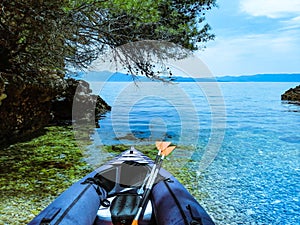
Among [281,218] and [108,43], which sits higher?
[108,43]

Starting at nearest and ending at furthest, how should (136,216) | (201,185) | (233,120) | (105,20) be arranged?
1. (136,216)
2. (201,185)
3. (105,20)
4. (233,120)

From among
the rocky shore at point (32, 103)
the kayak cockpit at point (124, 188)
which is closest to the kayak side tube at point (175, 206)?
the kayak cockpit at point (124, 188)

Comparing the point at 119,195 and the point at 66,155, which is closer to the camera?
the point at 119,195

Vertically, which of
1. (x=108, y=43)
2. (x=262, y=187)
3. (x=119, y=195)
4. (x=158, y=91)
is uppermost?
(x=108, y=43)

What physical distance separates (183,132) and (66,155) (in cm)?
349

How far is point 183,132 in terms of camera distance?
756 cm

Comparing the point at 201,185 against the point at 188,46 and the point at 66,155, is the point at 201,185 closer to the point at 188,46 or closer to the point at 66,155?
the point at 66,155

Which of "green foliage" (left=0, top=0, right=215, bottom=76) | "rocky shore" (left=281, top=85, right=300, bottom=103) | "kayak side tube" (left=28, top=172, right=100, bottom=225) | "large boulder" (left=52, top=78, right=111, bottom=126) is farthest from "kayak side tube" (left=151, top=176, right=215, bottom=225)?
"rocky shore" (left=281, top=85, right=300, bottom=103)

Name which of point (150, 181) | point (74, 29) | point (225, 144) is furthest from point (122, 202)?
point (225, 144)

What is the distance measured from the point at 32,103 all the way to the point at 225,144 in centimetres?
384

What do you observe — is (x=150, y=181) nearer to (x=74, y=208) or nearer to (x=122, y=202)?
(x=122, y=202)

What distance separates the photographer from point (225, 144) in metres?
6.35

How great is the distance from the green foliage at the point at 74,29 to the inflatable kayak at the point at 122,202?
160 cm

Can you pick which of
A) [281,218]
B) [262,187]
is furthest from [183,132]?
[281,218]
